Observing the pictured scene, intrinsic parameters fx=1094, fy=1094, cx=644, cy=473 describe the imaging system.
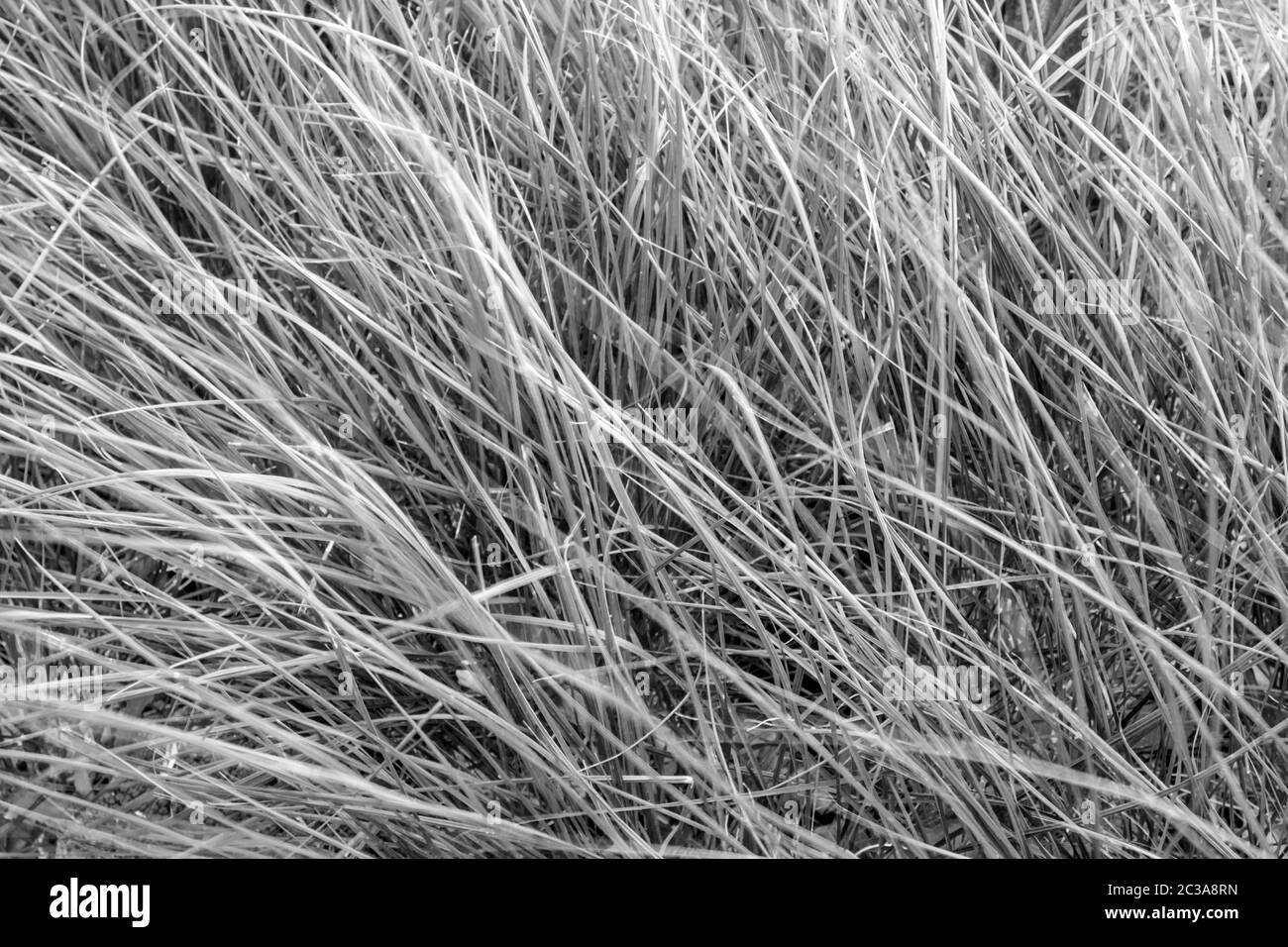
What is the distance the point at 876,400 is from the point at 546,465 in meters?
0.41

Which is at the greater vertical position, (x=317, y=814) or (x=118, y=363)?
(x=118, y=363)

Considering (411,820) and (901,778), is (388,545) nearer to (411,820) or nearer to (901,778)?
(411,820)

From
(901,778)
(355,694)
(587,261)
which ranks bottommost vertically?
(901,778)

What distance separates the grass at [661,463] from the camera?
44.4 inches

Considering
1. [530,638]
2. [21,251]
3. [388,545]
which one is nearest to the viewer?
[388,545]

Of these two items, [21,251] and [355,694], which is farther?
[21,251]

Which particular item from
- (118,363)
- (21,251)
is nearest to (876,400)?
(118,363)

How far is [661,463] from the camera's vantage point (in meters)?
1.13

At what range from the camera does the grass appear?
3.70ft

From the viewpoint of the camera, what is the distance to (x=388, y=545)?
1108 millimetres

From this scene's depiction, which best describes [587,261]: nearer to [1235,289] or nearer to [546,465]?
[546,465]

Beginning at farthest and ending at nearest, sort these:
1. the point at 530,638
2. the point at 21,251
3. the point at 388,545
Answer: the point at 21,251 < the point at 530,638 < the point at 388,545

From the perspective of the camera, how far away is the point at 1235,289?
130cm
